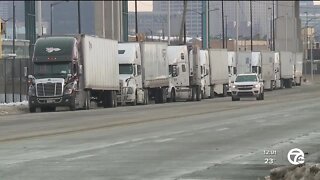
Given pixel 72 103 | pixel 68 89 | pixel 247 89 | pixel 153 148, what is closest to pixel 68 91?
pixel 68 89

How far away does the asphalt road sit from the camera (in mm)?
12719

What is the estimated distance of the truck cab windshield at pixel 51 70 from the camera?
128 ft

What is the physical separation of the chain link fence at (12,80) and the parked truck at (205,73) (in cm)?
1574

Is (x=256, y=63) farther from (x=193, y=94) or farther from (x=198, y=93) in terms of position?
(x=193, y=94)

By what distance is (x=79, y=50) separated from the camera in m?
39.6

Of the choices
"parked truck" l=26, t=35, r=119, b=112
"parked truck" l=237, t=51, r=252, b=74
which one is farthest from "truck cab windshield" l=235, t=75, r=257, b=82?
"parked truck" l=237, t=51, r=252, b=74

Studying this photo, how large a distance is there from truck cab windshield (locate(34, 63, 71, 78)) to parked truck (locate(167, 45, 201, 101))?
15.3 metres

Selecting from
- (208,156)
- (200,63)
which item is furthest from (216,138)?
(200,63)

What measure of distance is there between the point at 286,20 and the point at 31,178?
4097 inches

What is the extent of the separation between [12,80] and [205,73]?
63.1 feet

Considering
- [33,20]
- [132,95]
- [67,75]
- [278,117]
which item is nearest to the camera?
[278,117]

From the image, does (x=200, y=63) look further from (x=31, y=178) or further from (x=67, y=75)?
(x=31, y=178)

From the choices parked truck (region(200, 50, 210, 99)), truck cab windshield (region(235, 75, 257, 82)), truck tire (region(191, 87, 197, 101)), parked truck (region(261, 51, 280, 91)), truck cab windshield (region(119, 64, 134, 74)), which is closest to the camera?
truck cab windshield (region(119, 64, 134, 74))

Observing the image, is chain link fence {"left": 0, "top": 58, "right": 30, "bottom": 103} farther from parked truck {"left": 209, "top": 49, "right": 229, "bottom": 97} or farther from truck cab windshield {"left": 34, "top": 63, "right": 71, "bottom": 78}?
parked truck {"left": 209, "top": 49, "right": 229, "bottom": 97}
